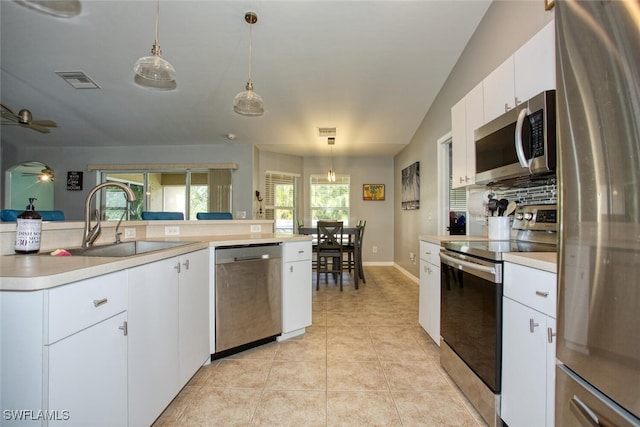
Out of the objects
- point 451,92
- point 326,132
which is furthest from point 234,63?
point 451,92

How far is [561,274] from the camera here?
0.65 meters

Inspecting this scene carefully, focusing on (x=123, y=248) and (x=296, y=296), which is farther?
(x=296, y=296)

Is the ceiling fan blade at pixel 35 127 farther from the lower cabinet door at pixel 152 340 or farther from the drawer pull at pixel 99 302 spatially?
the drawer pull at pixel 99 302

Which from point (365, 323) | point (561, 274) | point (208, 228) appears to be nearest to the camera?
point (561, 274)

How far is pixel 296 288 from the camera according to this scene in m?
2.38

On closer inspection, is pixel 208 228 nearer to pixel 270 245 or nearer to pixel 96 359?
pixel 270 245

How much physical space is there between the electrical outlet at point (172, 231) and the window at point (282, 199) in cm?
339

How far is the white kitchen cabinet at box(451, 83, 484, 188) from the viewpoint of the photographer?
2236mm

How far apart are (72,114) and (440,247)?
5.36 meters

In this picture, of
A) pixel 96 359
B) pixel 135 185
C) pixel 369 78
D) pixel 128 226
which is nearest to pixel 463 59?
pixel 369 78

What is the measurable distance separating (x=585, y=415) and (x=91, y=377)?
135cm

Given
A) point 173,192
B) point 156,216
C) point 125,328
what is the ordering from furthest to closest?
point 173,192 < point 156,216 < point 125,328

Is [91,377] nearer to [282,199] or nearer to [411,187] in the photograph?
[411,187]

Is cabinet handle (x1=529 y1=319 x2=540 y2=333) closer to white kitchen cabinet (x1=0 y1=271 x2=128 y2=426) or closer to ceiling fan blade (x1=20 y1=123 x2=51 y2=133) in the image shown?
white kitchen cabinet (x1=0 y1=271 x2=128 y2=426)
